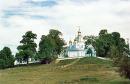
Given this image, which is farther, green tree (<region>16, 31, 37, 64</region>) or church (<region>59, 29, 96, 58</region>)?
church (<region>59, 29, 96, 58</region>)

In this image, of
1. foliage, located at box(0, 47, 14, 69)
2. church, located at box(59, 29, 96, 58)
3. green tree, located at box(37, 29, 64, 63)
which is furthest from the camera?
church, located at box(59, 29, 96, 58)

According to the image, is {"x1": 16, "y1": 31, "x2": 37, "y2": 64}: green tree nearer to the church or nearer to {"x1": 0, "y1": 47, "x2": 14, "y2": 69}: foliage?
{"x1": 0, "y1": 47, "x2": 14, "y2": 69}: foliage

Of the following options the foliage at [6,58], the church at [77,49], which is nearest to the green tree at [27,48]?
the foliage at [6,58]

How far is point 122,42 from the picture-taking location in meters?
156

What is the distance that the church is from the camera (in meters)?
155

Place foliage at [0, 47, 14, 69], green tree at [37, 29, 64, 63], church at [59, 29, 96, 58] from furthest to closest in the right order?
church at [59, 29, 96, 58]
foliage at [0, 47, 14, 69]
green tree at [37, 29, 64, 63]

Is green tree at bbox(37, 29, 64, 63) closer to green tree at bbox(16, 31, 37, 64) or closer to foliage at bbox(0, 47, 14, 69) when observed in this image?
green tree at bbox(16, 31, 37, 64)

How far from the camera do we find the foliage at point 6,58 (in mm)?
141125

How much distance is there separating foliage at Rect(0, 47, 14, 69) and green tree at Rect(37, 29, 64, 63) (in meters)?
10.0

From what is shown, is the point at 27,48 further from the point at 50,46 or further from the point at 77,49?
the point at 77,49

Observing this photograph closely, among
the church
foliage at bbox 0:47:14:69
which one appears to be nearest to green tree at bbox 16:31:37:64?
foliage at bbox 0:47:14:69

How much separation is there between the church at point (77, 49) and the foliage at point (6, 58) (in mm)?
20689

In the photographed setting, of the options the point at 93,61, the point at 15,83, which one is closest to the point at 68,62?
the point at 93,61

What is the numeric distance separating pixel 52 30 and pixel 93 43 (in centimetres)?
1574
